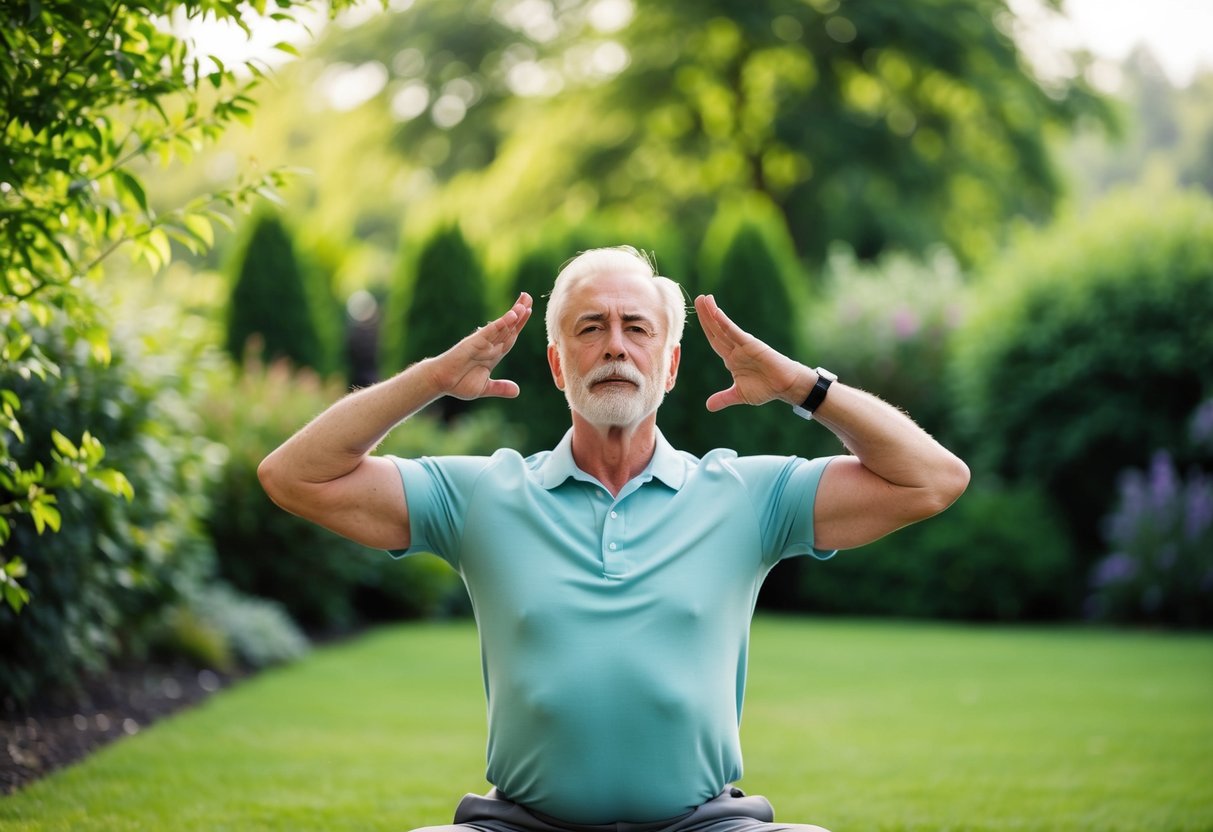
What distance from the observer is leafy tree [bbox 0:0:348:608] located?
361cm

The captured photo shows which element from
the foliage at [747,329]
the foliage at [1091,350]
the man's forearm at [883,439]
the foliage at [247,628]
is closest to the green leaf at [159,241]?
the man's forearm at [883,439]

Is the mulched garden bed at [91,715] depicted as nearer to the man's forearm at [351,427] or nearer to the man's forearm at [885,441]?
the man's forearm at [351,427]

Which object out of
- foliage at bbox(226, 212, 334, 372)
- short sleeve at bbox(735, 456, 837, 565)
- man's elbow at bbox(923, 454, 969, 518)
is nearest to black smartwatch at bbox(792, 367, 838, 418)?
short sleeve at bbox(735, 456, 837, 565)

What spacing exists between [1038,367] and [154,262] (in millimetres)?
10126

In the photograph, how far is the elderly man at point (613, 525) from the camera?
286cm

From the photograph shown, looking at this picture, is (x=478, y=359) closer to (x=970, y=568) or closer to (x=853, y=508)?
(x=853, y=508)

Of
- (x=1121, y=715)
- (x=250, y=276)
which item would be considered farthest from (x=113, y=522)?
(x=250, y=276)

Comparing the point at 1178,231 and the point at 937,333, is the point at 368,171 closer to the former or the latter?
the point at 937,333

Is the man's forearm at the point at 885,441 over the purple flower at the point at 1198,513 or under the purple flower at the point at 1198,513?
under

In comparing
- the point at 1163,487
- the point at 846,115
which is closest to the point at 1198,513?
the point at 1163,487

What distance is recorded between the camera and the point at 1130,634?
1070 cm

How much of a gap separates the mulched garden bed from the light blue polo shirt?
2672mm

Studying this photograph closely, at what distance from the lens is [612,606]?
9.48 ft

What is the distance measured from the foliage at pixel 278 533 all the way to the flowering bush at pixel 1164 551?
586cm
